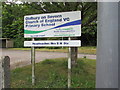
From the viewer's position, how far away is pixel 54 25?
Result: 439 centimetres

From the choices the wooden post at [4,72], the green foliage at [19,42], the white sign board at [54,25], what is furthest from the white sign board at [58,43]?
the green foliage at [19,42]

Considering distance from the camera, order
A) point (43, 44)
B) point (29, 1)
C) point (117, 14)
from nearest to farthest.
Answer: point (117, 14) < point (43, 44) < point (29, 1)

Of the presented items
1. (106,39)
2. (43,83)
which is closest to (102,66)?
(106,39)

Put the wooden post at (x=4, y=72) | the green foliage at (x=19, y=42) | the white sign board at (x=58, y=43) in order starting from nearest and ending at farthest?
the wooden post at (x=4, y=72) < the white sign board at (x=58, y=43) < the green foliage at (x=19, y=42)

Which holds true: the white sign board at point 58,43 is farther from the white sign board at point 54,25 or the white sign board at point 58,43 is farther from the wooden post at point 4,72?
the wooden post at point 4,72

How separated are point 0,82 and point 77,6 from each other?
4086mm

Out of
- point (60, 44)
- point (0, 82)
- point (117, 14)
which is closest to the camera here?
point (117, 14)

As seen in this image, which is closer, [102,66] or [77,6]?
[102,66]

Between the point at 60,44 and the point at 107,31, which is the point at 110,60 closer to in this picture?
the point at 107,31

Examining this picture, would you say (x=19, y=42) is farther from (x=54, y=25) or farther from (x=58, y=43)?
(x=58, y=43)

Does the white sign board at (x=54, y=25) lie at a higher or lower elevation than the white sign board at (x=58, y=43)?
higher

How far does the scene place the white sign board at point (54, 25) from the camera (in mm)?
4078

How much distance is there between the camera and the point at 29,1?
5797 millimetres

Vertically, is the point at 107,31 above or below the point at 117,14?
below
